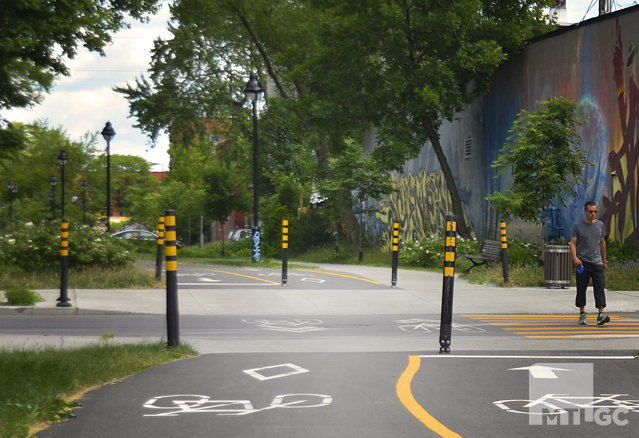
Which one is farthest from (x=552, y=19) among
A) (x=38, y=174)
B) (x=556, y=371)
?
(x=38, y=174)

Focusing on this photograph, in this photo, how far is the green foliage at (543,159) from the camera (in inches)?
758

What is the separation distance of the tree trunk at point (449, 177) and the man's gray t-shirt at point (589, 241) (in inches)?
544

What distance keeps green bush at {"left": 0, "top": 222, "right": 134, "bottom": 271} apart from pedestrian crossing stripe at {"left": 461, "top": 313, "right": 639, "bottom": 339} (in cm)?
863

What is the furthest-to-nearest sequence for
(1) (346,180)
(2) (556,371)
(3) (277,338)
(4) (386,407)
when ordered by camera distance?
(1) (346,180) < (3) (277,338) < (2) (556,371) < (4) (386,407)

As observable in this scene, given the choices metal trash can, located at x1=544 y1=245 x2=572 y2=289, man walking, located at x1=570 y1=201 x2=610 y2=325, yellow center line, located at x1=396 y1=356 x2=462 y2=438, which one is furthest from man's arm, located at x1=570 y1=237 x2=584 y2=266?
metal trash can, located at x1=544 y1=245 x2=572 y2=289

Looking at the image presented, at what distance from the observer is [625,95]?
762 inches

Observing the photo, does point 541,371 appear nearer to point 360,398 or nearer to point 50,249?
point 360,398

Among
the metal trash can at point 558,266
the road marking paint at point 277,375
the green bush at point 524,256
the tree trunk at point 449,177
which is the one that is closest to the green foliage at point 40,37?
the road marking paint at point 277,375

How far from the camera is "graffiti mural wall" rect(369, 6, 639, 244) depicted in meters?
19.3

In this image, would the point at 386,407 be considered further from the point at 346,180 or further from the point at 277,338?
the point at 346,180

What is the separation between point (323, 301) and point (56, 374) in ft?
28.2

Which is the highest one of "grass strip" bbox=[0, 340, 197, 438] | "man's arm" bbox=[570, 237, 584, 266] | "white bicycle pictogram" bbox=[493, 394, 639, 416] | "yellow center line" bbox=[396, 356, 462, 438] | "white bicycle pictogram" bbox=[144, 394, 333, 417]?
"man's arm" bbox=[570, 237, 584, 266]

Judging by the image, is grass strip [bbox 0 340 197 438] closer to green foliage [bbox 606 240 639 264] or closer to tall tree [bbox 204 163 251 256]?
green foliage [bbox 606 240 639 264]

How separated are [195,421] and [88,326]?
21.4 ft
